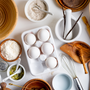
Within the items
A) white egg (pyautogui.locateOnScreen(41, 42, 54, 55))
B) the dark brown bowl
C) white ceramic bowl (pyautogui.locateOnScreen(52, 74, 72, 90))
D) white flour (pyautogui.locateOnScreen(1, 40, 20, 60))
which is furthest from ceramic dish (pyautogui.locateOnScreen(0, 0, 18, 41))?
white ceramic bowl (pyautogui.locateOnScreen(52, 74, 72, 90))

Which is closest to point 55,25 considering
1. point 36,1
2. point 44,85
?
point 36,1

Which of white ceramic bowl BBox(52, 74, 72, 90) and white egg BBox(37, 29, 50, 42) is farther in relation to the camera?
white ceramic bowl BBox(52, 74, 72, 90)

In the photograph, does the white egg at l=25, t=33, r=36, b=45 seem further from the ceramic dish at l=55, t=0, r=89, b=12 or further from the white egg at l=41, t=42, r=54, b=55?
the ceramic dish at l=55, t=0, r=89, b=12

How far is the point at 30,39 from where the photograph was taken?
990mm

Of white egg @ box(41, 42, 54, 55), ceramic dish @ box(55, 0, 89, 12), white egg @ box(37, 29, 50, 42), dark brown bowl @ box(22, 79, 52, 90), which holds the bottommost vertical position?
dark brown bowl @ box(22, 79, 52, 90)

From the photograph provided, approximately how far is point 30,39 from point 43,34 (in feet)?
0.31

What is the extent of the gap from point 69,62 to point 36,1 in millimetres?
524

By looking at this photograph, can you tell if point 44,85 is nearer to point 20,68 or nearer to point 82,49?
point 20,68

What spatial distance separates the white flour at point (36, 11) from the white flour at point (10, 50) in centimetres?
24

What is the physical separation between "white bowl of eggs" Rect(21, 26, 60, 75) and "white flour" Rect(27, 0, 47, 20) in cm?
9

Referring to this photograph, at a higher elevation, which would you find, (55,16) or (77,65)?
(55,16)

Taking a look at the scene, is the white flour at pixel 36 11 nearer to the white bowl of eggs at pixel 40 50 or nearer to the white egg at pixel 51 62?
the white bowl of eggs at pixel 40 50

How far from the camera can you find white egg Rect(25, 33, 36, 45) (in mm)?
990

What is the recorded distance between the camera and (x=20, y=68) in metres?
1.07
